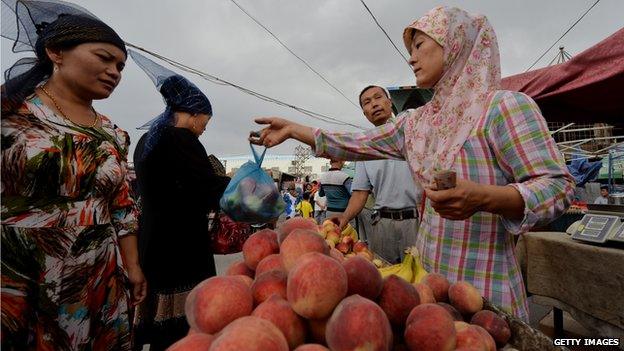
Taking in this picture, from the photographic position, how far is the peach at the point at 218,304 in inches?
31.1

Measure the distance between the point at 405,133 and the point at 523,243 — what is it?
221 centimetres

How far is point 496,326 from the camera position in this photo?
0.98m

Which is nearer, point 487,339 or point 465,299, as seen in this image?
point 487,339

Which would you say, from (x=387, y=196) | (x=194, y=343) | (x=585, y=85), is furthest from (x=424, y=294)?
(x=585, y=85)

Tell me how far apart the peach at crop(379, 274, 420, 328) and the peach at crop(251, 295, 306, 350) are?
0.24 m

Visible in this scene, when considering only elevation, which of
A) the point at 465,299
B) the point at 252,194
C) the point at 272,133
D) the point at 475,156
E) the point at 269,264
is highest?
the point at 272,133

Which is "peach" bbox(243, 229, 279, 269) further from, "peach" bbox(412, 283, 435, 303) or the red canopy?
the red canopy

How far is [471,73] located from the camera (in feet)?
5.20

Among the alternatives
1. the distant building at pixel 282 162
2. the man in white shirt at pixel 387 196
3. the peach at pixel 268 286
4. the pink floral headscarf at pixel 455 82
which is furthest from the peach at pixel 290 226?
the distant building at pixel 282 162

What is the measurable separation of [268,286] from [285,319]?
0.15m

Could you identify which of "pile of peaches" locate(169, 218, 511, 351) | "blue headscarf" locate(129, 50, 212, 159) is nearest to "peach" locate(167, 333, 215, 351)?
"pile of peaches" locate(169, 218, 511, 351)

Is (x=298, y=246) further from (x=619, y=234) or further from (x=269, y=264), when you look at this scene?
(x=619, y=234)

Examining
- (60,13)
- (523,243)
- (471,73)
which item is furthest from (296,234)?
(523,243)

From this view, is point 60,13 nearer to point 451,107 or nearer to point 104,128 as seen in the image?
point 104,128
